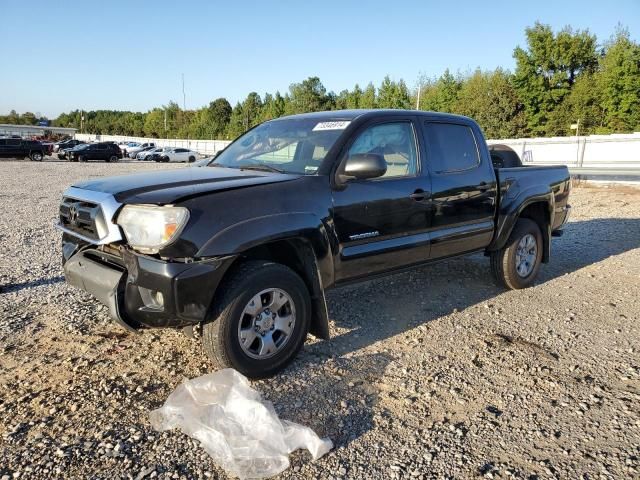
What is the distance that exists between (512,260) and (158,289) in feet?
13.2

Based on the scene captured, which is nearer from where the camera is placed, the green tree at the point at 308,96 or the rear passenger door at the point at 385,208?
the rear passenger door at the point at 385,208

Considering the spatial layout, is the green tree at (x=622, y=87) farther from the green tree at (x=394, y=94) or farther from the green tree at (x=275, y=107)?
the green tree at (x=275, y=107)

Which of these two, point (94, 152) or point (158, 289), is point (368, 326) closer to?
point (158, 289)

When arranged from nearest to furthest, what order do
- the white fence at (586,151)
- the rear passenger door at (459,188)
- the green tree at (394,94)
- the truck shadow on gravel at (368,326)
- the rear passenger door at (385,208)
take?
the truck shadow on gravel at (368,326)
the rear passenger door at (385,208)
the rear passenger door at (459,188)
the white fence at (586,151)
the green tree at (394,94)

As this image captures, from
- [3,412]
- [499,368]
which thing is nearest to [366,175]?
[499,368]

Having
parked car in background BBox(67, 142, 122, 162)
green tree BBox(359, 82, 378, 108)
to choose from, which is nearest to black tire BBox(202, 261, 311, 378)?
parked car in background BBox(67, 142, 122, 162)

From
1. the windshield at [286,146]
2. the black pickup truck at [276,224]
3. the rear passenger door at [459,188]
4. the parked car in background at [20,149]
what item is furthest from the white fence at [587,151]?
the parked car in background at [20,149]

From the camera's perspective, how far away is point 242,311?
323cm

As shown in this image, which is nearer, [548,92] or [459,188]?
[459,188]

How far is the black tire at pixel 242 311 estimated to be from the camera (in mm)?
3164

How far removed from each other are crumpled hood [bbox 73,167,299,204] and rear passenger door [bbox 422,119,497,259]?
62.4 inches

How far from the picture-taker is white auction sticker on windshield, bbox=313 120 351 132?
4.08m

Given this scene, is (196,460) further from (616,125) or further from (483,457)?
(616,125)

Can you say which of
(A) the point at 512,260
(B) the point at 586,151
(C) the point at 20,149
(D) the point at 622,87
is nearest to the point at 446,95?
(D) the point at 622,87
